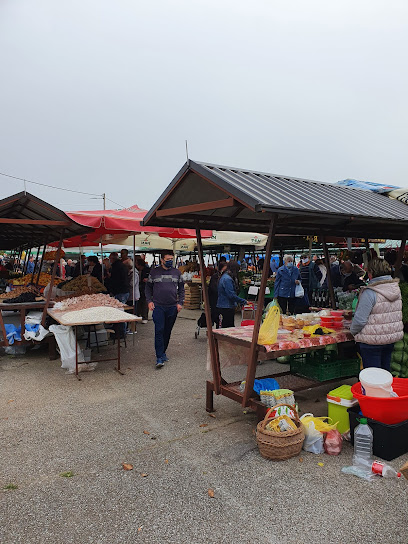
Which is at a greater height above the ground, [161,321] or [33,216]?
[33,216]

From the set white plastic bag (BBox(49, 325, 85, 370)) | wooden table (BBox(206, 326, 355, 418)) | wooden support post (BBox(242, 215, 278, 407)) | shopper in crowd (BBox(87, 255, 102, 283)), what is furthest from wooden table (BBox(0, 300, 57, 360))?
wooden support post (BBox(242, 215, 278, 407))

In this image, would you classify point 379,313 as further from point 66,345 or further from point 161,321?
point 66,345

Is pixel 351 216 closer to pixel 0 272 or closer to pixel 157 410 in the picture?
pixel 157 410

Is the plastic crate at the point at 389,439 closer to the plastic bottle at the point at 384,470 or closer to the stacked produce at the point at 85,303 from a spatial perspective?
the plastic bottle at the point at 384,470

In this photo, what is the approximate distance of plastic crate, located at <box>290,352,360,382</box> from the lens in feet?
17.9

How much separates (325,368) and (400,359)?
976 mm

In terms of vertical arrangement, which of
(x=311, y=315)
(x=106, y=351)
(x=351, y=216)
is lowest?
(x=106, y=351)

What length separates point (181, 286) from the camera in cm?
779

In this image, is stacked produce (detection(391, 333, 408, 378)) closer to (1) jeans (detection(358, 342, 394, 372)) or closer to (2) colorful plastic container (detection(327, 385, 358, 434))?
(1) jeans (detection(358, 342, 394, 372))

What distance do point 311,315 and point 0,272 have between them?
14.5 meters

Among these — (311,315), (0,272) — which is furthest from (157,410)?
(0,272)

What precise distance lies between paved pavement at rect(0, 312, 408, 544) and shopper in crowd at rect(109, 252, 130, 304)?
487 cm

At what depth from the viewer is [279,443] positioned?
390 cm

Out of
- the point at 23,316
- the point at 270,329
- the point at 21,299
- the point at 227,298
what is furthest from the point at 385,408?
the point at 21,299
